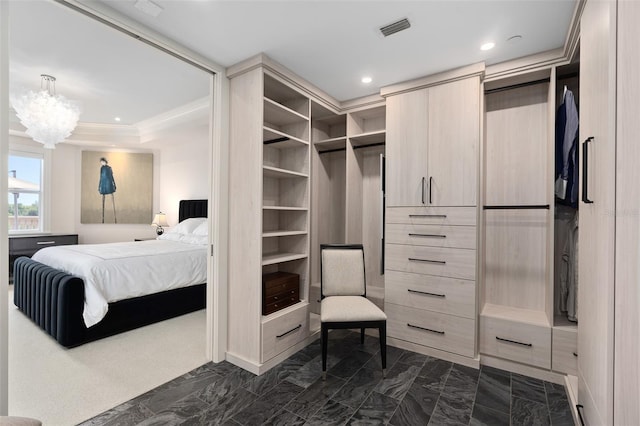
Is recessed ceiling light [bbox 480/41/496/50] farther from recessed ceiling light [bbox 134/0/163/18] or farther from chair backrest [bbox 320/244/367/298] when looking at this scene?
recessed ceiling light [bbox 134/0/163/18]

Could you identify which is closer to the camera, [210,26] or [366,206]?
[210,26]

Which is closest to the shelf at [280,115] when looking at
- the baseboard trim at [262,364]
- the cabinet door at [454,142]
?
the cabinet door at [454,142]

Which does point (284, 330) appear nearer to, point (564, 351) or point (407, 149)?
point (407, 149)

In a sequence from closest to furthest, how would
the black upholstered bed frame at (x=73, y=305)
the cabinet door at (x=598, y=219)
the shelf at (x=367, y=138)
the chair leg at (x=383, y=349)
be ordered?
the cabinet door at (x=598, y=219) → the chair leg at (x=383, y=349) → the black upholstered bed frame at (x=73, y=305) → the shelf at (x=367, y=138)

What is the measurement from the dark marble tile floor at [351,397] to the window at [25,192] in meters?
5.50

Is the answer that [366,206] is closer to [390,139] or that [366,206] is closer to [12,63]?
[390,139]

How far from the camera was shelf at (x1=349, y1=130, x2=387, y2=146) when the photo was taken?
300cm

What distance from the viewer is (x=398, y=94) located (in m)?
2.75

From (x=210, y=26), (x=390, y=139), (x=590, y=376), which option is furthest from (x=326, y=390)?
(x=210, y=26)

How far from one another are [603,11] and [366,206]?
7.84ft

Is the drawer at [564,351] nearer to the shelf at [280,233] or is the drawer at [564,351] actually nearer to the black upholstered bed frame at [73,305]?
the shelf at [280,233]

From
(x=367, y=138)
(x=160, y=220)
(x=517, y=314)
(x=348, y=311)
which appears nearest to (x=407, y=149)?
(x=367, y=138)

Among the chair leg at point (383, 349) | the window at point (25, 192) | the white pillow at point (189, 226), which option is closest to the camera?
the chair leg at point (383, 349)

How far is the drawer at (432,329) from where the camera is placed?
92.9 inches
